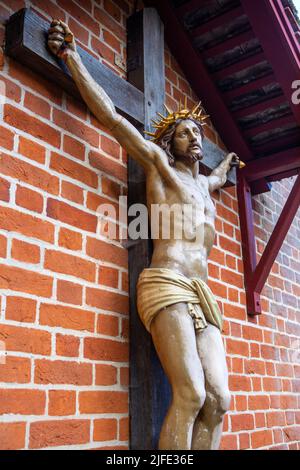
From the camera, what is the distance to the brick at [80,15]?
225 cm

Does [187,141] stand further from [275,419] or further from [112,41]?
[275,419]

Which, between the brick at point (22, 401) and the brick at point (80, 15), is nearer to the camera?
the brick at point (22, 401)

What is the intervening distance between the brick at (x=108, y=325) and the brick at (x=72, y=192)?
0.44 metres

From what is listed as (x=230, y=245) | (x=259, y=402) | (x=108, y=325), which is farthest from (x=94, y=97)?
(x=259, y=402)

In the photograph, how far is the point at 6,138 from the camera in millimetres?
1795

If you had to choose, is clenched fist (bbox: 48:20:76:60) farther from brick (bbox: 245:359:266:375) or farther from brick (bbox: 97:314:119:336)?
brick (bbox: 245:359:266:375)

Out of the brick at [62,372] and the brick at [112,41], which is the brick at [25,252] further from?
the brick at [112,41]

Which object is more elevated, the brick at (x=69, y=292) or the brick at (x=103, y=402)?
the brick at (x=69, y=292)

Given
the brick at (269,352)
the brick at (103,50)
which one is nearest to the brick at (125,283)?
the brick at (103,50)

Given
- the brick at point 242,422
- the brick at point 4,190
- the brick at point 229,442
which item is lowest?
the brick at point 229,442

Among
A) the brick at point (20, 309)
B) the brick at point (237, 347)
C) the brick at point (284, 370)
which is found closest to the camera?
the brick at point (20, 309)

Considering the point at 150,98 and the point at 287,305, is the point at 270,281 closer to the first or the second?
the point at 287,305

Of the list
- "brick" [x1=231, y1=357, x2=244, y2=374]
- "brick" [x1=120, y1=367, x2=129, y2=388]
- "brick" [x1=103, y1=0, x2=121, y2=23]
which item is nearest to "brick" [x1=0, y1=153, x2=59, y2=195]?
"brick" [x1=120, y1=367, x2=129, y2=388]

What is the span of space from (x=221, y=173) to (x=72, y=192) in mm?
937
